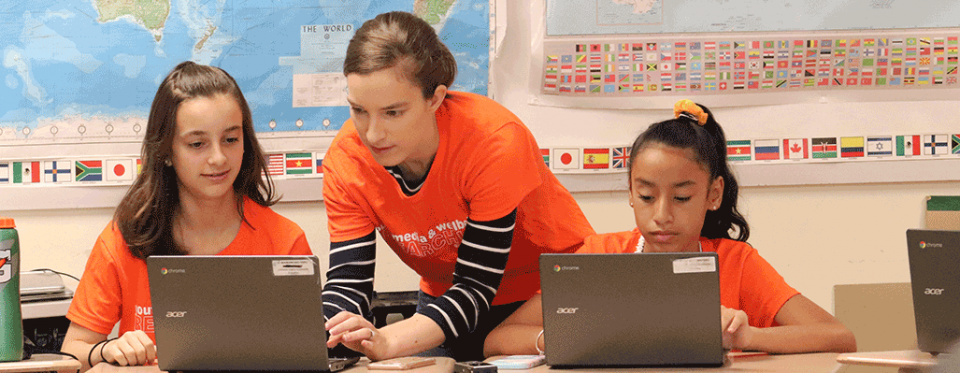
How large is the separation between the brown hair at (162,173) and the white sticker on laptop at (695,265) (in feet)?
3.47

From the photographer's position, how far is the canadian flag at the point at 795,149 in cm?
229

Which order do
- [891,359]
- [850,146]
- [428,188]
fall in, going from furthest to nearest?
[850,146]
[428,188]
[891,359]

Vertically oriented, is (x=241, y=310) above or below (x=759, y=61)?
below

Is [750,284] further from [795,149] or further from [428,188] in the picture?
[795,149]

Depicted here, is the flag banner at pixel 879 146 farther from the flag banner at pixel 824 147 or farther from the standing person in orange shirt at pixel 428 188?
the standing person in orange shirt at pixel 428 188

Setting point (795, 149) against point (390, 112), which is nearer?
point (390, 112)

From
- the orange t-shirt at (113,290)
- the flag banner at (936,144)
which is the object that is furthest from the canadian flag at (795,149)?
the orange t-shirt at (113,290)

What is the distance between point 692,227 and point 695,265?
51cm

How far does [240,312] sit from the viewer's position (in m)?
1.13

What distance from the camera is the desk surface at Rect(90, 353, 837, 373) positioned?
1127mm

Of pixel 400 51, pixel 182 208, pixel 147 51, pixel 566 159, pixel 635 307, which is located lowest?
pixel 635 307

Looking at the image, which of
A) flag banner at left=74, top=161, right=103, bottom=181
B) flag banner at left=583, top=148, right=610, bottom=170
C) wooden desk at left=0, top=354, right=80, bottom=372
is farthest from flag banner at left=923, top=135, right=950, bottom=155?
flag banner at left=74, top=161, right=103, bottom=181

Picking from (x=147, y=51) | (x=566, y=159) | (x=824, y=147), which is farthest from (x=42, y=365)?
(x=824, y=147)

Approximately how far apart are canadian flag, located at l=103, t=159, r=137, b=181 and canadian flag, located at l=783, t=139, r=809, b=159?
6.48 feet
